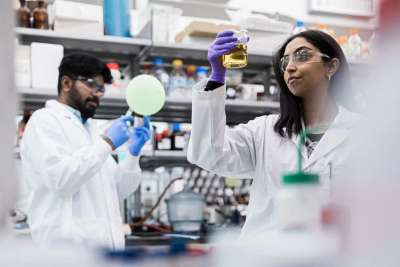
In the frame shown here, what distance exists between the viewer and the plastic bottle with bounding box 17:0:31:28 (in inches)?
117

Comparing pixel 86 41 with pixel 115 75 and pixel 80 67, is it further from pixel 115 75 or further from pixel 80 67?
pixel 80 67

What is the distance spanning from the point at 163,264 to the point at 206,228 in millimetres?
2794

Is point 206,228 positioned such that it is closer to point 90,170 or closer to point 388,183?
point 90,170

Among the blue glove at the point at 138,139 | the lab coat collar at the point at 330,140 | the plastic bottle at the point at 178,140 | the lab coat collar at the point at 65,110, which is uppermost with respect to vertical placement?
the lab coat collar at the point at 65,110

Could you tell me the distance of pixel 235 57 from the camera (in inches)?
71.9

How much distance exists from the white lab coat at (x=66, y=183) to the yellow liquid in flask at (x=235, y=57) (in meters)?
0.70

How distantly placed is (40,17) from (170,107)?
946mm

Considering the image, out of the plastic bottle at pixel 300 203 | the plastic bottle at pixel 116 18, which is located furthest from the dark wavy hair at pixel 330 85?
the plastic bottle at pixel 116 18

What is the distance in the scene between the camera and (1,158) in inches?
21.3

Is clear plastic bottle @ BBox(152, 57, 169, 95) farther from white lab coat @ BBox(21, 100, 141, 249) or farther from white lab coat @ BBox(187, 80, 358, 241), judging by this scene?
white lab coat @ BBox(187, 80, 358, 241)

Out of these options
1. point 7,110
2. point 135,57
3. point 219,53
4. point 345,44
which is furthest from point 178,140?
point 7,110

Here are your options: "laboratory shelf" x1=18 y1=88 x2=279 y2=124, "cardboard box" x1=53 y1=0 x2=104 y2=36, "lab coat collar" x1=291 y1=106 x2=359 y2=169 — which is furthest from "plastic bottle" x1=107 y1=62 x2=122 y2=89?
"lab coat collar" x1=291 y1=106 x2=359 y2=169

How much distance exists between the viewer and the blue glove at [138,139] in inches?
100

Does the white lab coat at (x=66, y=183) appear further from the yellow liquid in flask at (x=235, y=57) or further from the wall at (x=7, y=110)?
the wall at (x=7, y=110)
